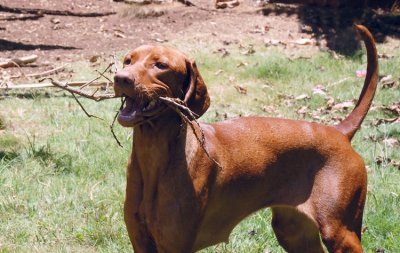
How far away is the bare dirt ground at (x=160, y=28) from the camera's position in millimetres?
10078

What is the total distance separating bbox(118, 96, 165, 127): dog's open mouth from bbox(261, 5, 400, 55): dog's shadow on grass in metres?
7.01

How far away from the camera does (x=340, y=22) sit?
11.0 meters

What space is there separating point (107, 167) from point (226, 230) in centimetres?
204

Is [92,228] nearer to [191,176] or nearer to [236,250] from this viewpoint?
[236,250]

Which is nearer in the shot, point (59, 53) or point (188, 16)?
point (59, 53)

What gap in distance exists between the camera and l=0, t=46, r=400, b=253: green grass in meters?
4.44

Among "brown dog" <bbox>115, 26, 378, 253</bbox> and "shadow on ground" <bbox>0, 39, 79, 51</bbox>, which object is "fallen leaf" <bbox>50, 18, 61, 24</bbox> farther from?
"brown dog" <bbox>115, 26, 378, 253</bbox>

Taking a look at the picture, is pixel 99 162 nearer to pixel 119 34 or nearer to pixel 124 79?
pixel 124 79

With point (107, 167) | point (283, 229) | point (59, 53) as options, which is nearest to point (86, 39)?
point (59, 53)

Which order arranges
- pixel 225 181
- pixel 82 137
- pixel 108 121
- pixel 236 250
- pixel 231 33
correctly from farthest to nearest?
1. pixel 231 33
2. pixel 108 121
3. pixel 82 137
4. pixel 236 250
5. pixel 225 181

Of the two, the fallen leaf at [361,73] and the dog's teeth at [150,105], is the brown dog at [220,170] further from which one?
the fallen leaf at [361,73]

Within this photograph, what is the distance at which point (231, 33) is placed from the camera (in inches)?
419

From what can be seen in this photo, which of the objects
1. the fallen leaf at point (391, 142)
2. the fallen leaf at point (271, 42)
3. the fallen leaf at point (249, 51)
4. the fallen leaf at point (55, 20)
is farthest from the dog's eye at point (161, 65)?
the fallen leaf at point (55, 20)

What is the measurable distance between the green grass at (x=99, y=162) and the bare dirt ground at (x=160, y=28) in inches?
52.1
